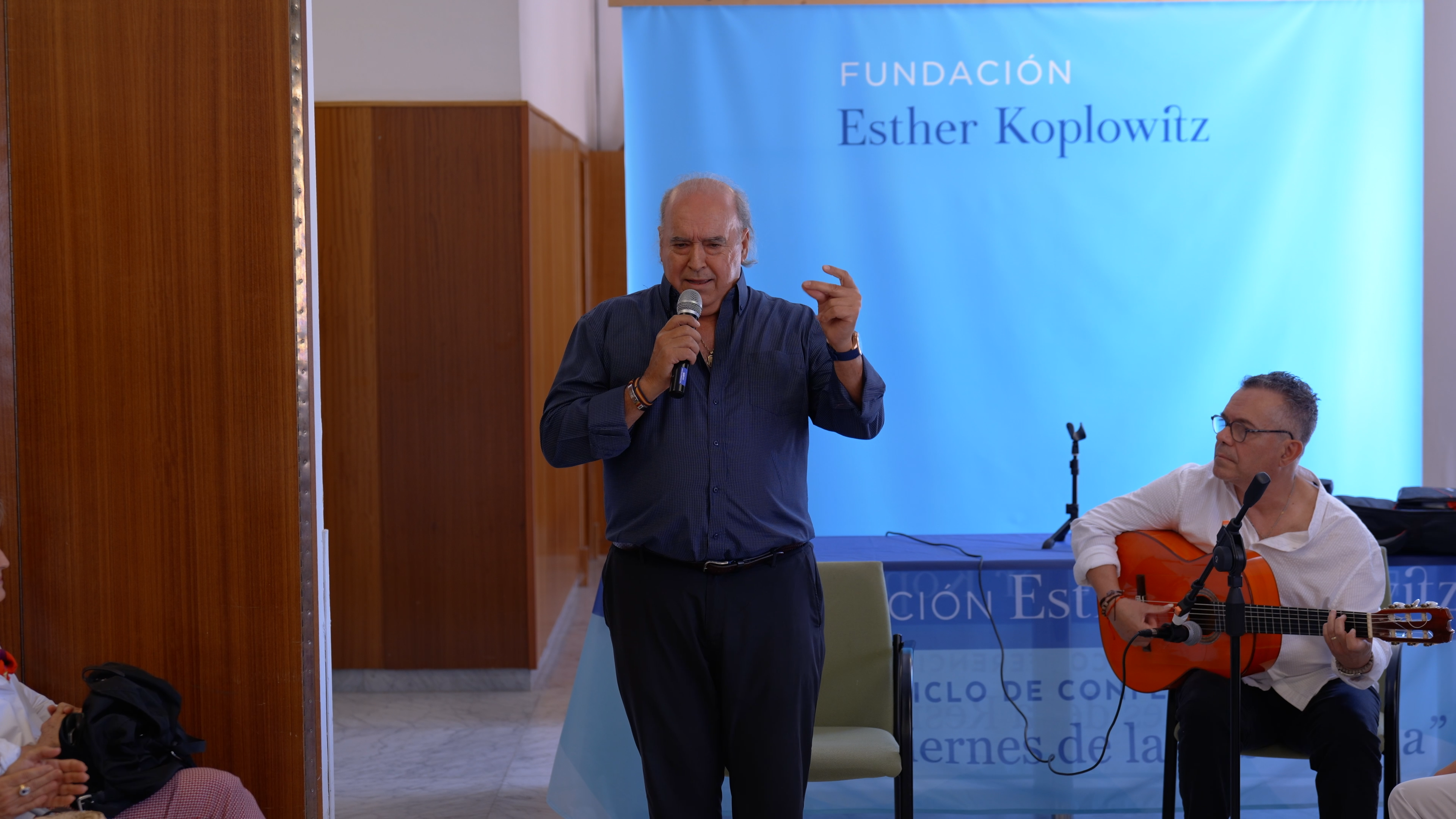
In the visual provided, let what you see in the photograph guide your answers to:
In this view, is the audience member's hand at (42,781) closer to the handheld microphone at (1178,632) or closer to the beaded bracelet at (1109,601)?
the handheld microphone at (1178,632)

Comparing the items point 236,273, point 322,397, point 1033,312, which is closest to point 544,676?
point 322,397

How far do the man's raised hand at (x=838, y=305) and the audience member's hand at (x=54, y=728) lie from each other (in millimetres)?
1678

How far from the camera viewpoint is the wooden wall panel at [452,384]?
439 cm

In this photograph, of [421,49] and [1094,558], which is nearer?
[1094,558]

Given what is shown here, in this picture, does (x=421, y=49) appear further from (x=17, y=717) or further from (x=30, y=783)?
(x=30, y=783)

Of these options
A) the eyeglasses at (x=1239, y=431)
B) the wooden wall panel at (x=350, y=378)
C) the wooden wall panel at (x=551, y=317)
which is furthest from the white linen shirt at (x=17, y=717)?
the eyeglasses at (x=1239, y=431)

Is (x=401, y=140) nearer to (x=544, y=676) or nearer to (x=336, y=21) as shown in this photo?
(x=336, y=21)

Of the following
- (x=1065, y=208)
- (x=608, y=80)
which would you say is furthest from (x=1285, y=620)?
(x=608, y=80)

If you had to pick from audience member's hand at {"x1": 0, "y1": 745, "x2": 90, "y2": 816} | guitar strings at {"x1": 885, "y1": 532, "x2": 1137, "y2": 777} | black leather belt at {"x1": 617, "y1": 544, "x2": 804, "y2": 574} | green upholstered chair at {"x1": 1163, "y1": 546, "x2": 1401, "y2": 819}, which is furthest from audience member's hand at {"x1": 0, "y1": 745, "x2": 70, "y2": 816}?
green upholstered chair at {"x1": 1163, "y1": 546, "x2": 1401, "y2": 819}

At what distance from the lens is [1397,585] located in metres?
3.13

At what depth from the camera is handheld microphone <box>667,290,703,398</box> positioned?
190cm

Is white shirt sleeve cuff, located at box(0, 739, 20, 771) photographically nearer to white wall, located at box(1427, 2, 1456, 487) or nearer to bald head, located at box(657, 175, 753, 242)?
bald head, located at box(657, 175, 753, 242)

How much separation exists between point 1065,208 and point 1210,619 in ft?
6.39

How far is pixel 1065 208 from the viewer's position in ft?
13.4
